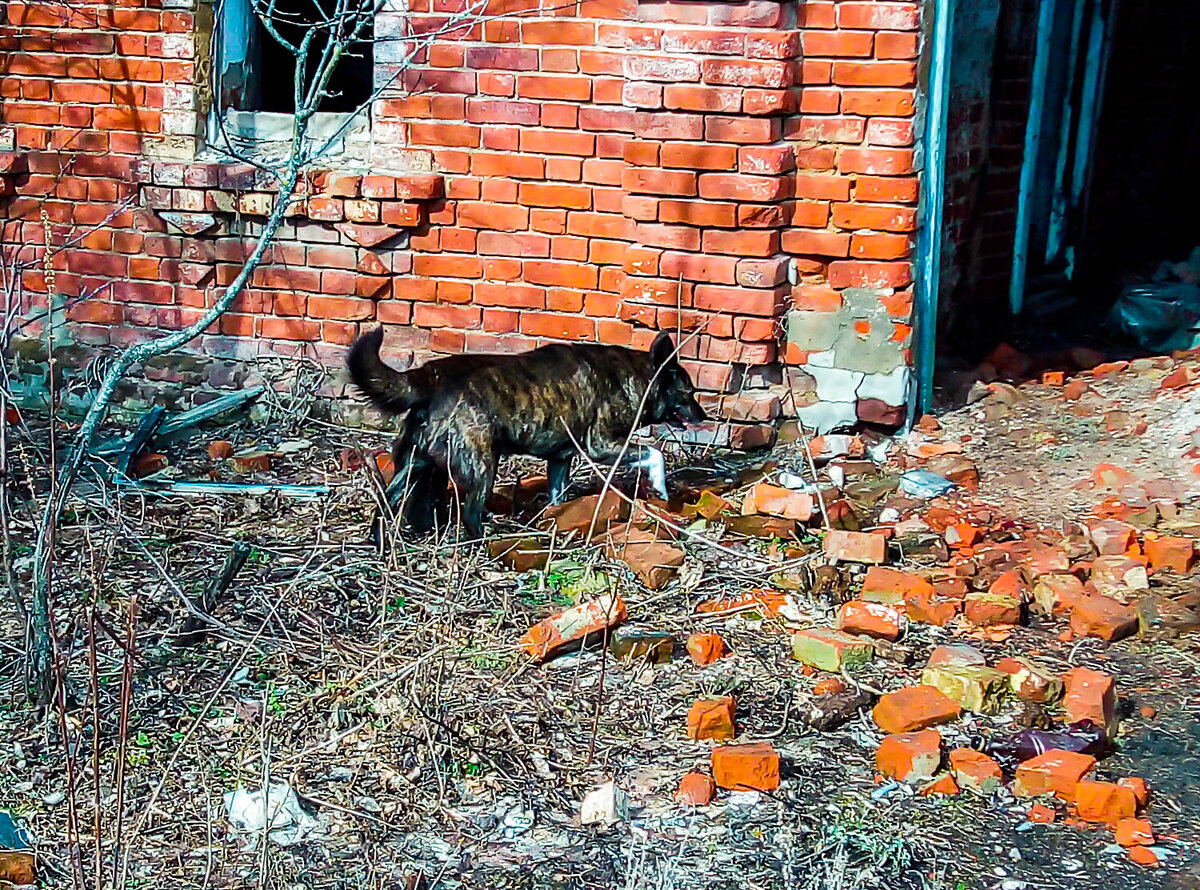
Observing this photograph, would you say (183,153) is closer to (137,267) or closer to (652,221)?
(137,267)

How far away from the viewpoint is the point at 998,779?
3422mm

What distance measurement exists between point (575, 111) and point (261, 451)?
205cm

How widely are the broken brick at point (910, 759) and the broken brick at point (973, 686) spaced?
29 centimetres

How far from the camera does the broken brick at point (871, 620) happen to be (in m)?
4.19

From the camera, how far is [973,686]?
12.4 ft

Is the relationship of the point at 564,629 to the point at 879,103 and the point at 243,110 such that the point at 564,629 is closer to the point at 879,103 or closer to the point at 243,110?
the point at 879,103

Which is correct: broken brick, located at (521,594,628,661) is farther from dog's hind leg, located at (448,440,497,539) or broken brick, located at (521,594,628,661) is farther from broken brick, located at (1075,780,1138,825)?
broken brick, located at (1075,780,1138,825)

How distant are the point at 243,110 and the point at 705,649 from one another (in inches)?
158

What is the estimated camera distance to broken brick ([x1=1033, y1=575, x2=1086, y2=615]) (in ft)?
14.3

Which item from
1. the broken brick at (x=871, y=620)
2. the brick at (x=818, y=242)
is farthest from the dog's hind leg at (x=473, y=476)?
the brick at (x=818, y=242)

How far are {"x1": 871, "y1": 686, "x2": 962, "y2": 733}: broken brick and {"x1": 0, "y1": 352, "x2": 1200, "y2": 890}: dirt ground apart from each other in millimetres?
55

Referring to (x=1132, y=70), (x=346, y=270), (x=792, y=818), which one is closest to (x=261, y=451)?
(x=346, y=270)

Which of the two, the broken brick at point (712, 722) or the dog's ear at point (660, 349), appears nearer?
the broken brick at point (712, 722)

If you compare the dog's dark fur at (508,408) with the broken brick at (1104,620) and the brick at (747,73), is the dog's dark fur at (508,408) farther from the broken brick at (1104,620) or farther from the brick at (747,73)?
the broken brick at (1104,620)
